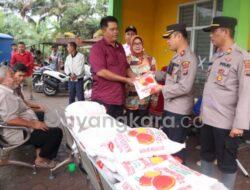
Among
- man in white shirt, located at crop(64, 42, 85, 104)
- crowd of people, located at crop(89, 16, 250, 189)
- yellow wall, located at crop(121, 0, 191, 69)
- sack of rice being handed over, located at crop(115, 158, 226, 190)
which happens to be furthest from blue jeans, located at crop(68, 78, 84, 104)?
sack of rice being handed over, located at crop(115, 158, 226, 190)

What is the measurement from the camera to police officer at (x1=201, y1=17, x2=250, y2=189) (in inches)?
94.3

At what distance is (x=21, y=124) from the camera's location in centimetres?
338

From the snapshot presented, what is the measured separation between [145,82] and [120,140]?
1.16 metres

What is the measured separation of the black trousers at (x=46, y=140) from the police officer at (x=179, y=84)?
4.77 ft

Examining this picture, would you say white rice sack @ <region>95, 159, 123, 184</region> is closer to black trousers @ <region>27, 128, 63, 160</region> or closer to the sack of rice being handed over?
the sack of rice being handed over

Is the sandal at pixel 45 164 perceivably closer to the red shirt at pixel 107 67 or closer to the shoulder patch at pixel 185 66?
the red shirt at pixel 107 67

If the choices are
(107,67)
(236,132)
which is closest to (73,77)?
(107,67)

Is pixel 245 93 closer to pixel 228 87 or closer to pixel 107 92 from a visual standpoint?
pixel 228 87

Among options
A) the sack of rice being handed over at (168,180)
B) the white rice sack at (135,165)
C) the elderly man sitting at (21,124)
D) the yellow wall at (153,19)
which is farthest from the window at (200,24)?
the sack of rice being handed over at (168,180)

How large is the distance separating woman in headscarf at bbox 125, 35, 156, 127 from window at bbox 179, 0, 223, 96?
8.87 feet

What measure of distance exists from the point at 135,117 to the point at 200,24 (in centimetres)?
382

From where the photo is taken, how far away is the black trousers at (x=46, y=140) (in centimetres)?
362

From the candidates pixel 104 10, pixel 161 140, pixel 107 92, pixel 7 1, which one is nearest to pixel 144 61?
pixel 107 92

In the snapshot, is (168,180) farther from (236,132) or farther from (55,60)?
(55,60)
